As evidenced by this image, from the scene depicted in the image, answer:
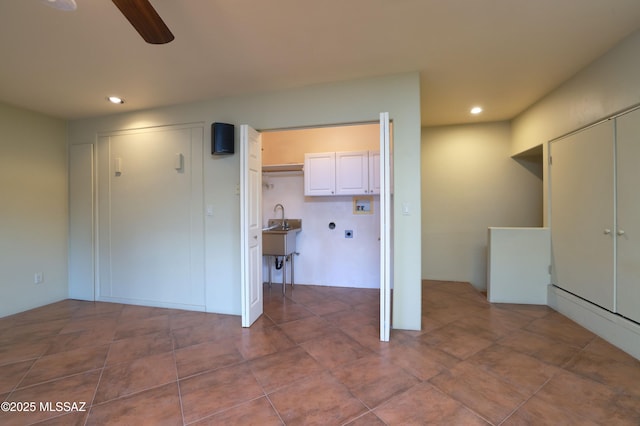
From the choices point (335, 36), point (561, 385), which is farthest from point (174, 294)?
point (561, 385)

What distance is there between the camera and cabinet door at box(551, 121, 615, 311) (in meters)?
2.39

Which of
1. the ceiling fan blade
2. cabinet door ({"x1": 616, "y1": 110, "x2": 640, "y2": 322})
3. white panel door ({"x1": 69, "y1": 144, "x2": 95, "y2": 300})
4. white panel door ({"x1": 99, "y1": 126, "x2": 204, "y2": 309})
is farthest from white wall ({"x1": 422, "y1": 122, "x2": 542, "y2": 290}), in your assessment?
white panel door ({"x1": 69, "y1": 144, "x2": 95, "y2": 300})

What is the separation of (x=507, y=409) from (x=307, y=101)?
117 inches

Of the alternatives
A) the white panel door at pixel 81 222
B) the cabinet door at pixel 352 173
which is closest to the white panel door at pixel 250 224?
the cabinet door at pixel 352 173

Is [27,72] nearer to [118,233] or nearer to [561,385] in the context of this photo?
[118,233]

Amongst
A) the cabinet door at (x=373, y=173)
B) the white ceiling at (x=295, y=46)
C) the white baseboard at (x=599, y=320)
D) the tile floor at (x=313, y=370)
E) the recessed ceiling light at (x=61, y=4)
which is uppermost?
the white ceiling at (x=295, y=46)

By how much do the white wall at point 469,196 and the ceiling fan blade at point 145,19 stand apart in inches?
155

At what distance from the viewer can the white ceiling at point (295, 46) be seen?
176 centimetres

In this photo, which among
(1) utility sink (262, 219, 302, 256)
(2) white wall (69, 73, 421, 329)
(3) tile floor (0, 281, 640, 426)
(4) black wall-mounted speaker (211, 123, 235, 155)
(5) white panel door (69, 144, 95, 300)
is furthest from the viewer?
(1) utility sink (262, 219, 302, 256)

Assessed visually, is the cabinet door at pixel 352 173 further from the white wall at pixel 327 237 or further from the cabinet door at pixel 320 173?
the white wall at pixel 327 237

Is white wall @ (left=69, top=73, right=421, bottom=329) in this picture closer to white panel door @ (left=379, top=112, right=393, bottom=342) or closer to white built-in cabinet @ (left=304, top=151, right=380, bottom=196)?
white panel door @ (left=379, top=112, right=393, bottom=342)

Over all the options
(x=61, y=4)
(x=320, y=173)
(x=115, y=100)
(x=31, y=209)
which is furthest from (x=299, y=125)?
(x=31, y=209)

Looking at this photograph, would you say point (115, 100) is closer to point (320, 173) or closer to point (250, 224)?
point (250, 224)

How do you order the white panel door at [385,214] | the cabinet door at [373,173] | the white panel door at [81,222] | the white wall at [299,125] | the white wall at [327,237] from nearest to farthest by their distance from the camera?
1. the white panel door at [385,214]
2. the white wall at [299,125]
3. the white panel door at [81,222]
4. the cabinet door at [373,173]
5. the white wall at [327,237]
